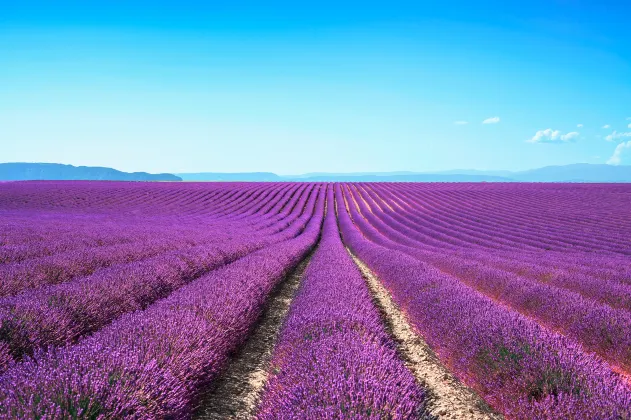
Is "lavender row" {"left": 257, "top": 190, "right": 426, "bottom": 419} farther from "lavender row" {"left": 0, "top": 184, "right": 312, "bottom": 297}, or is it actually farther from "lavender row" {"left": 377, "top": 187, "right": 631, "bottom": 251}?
"lavender row" {"left": 377, "top": 187, "right": 631, "bottom": 251}

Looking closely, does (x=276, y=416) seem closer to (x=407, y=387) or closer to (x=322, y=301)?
(x=407, y=387)

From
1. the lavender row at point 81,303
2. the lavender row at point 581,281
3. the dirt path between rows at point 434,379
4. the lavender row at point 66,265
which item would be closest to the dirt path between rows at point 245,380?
the lavender row at point 81,303

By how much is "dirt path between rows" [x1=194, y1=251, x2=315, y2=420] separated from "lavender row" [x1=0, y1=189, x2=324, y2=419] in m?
0.14

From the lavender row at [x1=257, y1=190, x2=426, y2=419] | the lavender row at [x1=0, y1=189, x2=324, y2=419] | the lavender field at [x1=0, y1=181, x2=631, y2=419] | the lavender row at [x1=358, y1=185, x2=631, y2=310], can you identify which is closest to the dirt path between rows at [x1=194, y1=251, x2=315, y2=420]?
the lavender field at [x1=0, y1=181, x2=631, y2=419]

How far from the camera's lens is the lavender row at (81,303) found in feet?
9.46

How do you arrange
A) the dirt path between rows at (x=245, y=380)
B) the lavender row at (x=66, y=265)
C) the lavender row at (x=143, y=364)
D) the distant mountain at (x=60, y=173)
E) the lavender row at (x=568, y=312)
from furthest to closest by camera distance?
the distant mountain at (x=60, y=173) → the lavender row at (x=66, y=265) → the lavender row at (x=568, y=312) → the dirt path between rows at (x=245, y=380) → the lavender row at (x=143, y=364)

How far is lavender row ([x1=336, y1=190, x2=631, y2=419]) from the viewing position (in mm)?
2186

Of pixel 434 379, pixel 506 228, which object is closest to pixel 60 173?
pixel 506 228

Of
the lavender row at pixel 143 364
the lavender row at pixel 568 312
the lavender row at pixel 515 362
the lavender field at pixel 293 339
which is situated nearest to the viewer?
the lavender row at pixel 143 364

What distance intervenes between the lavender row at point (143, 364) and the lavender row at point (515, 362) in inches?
88.3

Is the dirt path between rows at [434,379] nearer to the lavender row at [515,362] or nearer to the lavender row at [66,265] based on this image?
the lavender row at [515,362]

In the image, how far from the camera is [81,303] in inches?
144

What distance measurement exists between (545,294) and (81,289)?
615 centimetres

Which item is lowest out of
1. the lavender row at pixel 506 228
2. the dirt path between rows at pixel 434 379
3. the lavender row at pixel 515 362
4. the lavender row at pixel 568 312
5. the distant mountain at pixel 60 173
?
the lavender row at pixel 506 228
